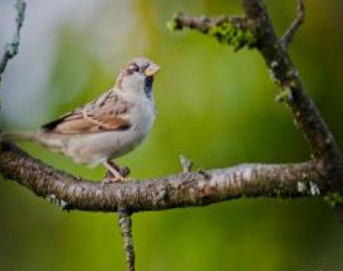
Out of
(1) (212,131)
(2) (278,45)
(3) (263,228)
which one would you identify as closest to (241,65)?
(1) (212,131)

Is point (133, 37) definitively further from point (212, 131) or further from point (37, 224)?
point (37, 224)

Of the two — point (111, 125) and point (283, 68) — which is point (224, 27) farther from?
point (111, 125)

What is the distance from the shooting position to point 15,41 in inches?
145

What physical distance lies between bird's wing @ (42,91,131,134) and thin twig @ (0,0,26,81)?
430 millimetres

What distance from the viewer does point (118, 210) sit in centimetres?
337

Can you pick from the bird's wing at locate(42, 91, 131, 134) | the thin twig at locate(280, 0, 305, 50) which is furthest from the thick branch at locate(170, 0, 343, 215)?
the bird's wing at locate(42, 91, 131, 134)

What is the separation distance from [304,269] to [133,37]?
1.84 metres

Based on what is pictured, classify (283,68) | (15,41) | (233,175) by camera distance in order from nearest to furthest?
(283,68)
(233,175)
(15,41)

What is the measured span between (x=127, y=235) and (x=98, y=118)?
1.38m

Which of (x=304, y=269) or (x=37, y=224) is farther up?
(x=37, y=224)

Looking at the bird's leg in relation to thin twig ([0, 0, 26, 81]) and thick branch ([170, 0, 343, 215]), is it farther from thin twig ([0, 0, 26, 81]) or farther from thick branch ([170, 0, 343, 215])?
thick branch ([170, 0, 343, 215])

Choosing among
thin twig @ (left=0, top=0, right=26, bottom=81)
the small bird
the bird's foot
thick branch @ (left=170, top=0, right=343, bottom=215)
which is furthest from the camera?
the small bird

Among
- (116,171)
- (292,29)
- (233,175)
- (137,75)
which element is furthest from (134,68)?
(292,29)

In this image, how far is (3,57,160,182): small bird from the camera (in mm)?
4098
